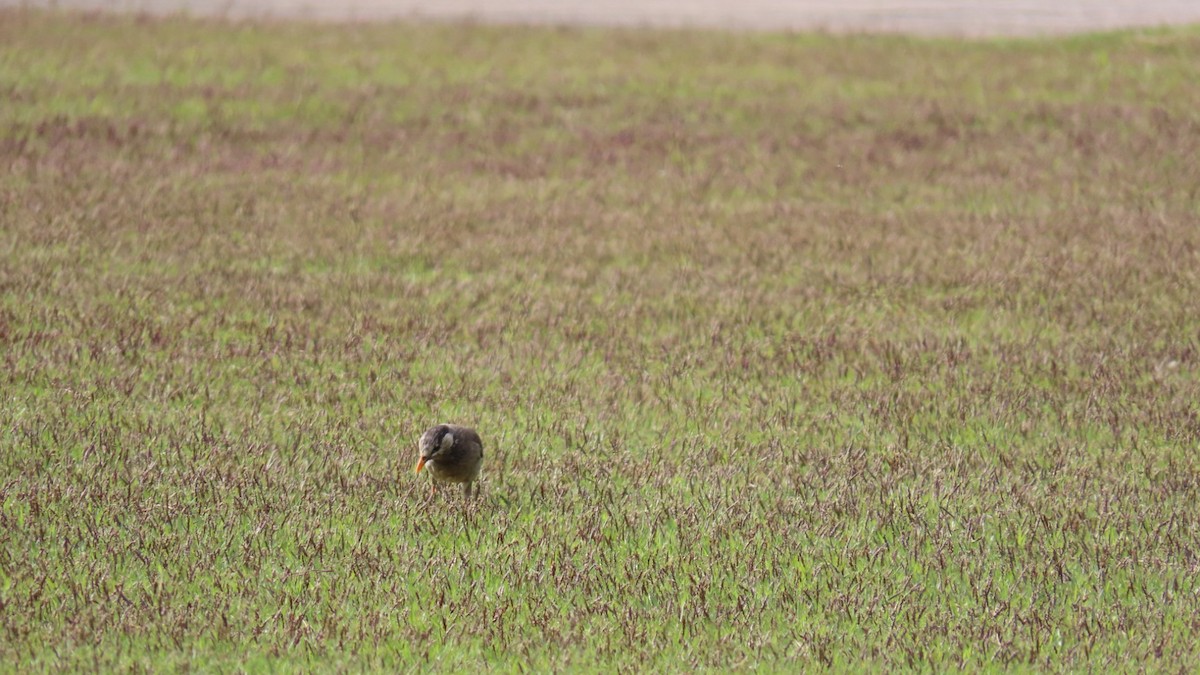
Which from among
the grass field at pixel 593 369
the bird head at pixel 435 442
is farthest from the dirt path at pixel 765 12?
the bird head at pixel 435 442

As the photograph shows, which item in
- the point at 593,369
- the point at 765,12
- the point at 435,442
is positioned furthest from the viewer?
the point at 765,12

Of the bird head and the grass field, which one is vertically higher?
the bird head

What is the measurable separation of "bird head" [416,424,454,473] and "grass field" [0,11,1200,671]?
0.28m

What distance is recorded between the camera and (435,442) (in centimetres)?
667

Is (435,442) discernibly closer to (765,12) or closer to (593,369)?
(593,369)

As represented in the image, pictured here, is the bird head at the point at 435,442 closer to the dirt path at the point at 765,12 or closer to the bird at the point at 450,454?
the bird at the point at 450,454

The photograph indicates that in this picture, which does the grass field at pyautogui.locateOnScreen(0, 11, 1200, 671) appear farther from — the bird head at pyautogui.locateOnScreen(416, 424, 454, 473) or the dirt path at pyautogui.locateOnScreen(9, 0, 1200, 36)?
the dirt path at pyautogui.locateOnScreen(9, 0, 1200, 36)

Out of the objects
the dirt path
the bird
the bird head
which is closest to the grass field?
the bird

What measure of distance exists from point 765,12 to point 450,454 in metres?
19.6

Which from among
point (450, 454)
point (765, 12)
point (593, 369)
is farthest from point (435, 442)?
point (765, 12)

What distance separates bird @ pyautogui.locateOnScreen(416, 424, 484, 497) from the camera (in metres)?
6.68

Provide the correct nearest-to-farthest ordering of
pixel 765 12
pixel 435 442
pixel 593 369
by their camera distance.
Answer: pixel 435 442 < pixel 593 369 < pixel 765 12

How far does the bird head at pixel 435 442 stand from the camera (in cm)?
666

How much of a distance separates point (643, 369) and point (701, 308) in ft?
5.42
